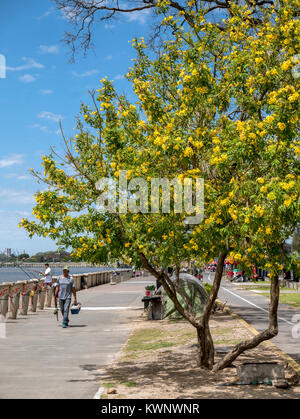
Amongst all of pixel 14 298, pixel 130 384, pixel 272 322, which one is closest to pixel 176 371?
pixel 130 384

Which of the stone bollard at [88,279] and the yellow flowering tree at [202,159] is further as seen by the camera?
the stone bollard at [88,279]

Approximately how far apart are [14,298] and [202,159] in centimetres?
1232

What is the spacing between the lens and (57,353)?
12.1 meters

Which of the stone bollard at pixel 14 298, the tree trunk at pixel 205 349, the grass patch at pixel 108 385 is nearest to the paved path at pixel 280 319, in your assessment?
the tree trunk at pixel 205 349

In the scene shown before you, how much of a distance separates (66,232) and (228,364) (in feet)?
12.0

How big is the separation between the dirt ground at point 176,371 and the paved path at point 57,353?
38 cm

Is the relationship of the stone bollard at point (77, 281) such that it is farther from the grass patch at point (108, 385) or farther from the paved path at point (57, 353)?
the grass patch at point (108, 385)

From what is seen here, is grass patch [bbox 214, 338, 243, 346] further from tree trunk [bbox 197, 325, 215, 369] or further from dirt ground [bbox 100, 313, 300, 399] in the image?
tree trunk [bbox 197, 325, 215, 369]

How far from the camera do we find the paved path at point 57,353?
8805mm

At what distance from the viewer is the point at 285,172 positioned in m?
7.47

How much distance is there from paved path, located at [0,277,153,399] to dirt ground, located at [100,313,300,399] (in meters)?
0.38
